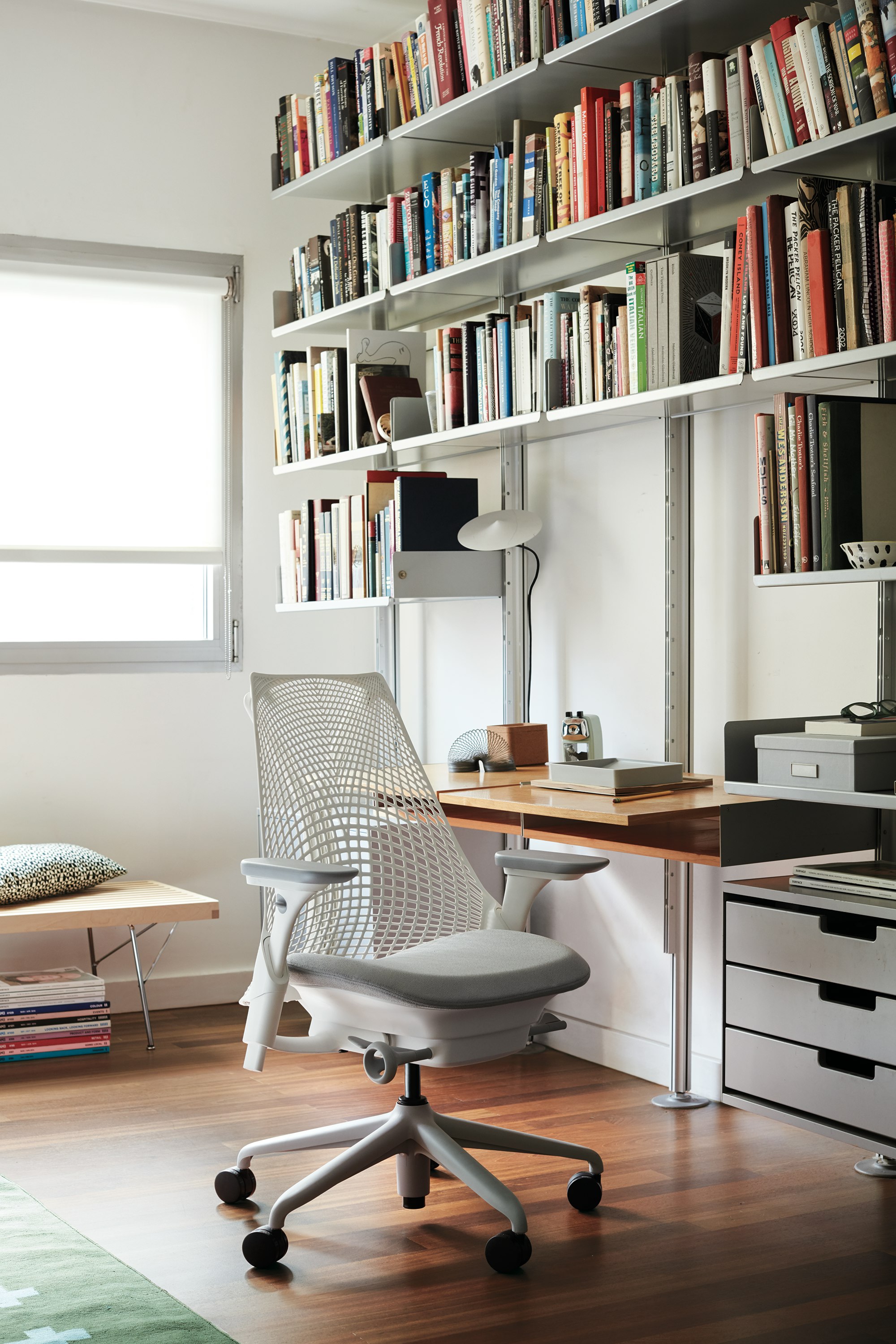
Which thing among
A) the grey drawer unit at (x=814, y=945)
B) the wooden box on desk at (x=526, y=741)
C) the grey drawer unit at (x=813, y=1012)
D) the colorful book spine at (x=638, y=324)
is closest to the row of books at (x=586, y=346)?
the colorful book spine at (x=638, y=324)

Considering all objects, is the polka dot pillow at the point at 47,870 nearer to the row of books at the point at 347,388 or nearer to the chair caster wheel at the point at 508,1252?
the row of books at the point at 347,388

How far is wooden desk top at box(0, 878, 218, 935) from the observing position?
3.69 metres

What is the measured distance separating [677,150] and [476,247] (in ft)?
2.41

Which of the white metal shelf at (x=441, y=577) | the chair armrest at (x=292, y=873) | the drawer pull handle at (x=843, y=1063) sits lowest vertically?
the drawer pull handle at (x=843, y=1063)

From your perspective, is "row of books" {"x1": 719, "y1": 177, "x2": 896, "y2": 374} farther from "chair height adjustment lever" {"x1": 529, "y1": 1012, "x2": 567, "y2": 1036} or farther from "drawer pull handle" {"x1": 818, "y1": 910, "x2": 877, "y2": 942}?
"chair height adjustment lever" {"x1": 529, "y1": 1012, "x2": 567, "y2": 1036}

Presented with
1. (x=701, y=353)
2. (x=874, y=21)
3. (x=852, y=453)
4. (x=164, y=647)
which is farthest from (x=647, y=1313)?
(x=164, y=647)

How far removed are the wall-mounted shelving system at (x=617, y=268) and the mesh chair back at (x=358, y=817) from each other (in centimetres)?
62

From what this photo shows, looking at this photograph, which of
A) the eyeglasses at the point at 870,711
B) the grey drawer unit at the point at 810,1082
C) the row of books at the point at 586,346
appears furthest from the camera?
the row of books at the point at 586,346

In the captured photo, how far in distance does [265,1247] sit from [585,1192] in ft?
1.98

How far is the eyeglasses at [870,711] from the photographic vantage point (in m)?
2.51

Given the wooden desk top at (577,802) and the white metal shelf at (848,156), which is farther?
the wooden desk top at (577,802)

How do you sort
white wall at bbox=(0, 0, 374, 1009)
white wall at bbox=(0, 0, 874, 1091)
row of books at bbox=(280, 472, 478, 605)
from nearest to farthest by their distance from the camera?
white wall at bbox=(0, 0, 874, 1091) < row of books at bbox=(280, 472, 478, 605) < white wall at bbox=(0, 0, 374, 1009)

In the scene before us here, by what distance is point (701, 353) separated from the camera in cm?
294

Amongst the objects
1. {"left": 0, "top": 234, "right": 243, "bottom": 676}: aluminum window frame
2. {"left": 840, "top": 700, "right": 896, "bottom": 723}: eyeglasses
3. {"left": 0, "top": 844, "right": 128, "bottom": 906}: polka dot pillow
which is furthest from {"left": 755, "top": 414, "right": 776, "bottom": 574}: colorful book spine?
{"left": 0, "top": 234, "right": 243, "bottom": 676}: aluminum window frame
